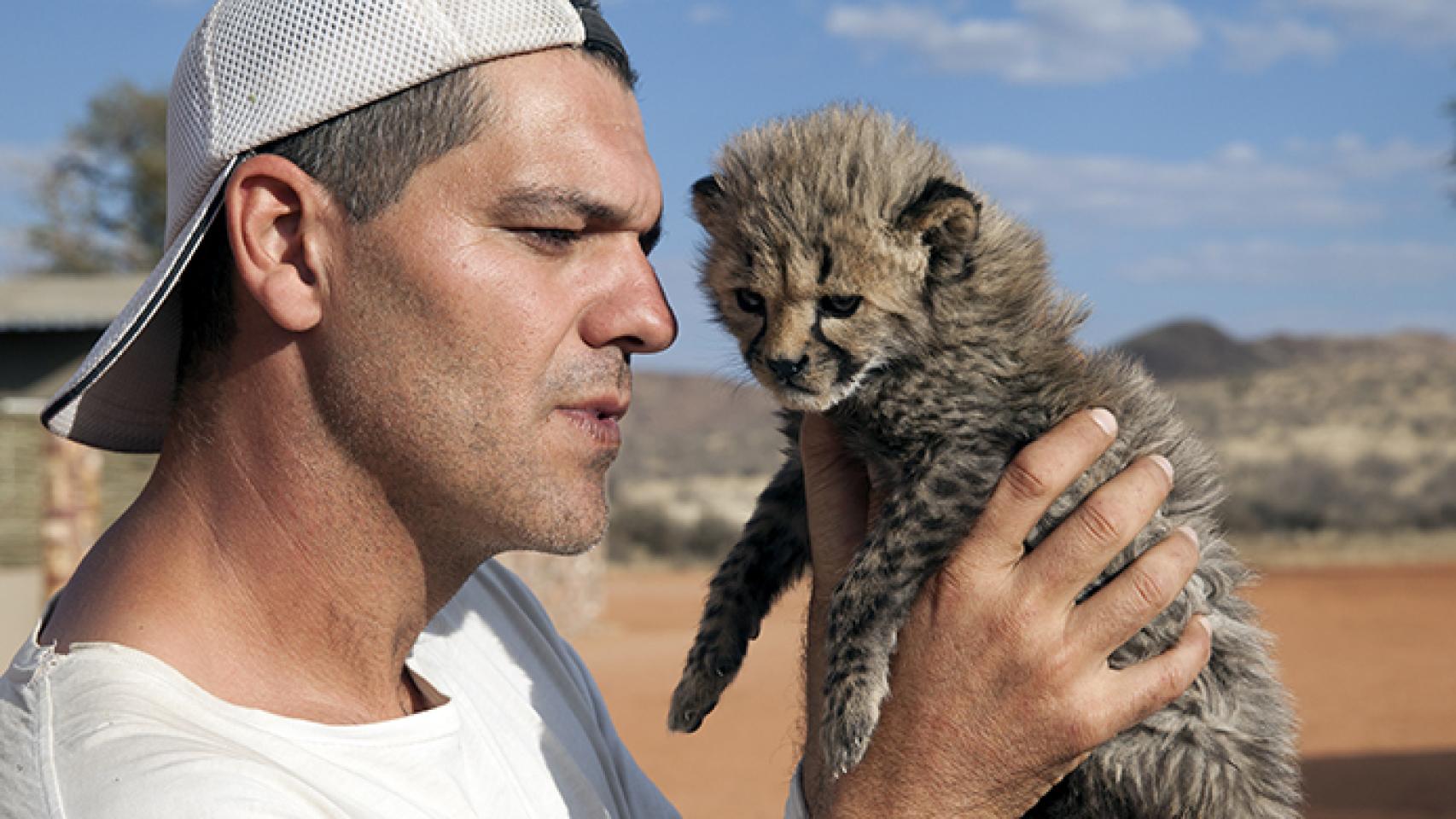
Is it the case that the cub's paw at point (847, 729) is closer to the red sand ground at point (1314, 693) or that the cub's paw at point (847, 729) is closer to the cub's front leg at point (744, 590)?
the cub's front leg at point (744, 590)

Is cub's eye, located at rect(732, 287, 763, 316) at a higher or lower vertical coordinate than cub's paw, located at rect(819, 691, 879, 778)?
higher

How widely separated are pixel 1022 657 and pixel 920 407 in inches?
30.3

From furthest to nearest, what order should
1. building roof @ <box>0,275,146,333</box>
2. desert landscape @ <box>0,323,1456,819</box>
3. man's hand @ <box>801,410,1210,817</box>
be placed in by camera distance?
building roof @ <box>0,275,146,333</box>
desert landscape @ <box>0,323,1456,819</box>
man's hand @ <box>801,410,1210,817</box>

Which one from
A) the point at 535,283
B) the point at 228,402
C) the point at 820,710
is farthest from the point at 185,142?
the point at 820,710

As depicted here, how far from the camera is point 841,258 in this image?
9.62 ft

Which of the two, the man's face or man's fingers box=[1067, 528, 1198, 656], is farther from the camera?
man's fingers box=[1067, 528, 1198, 656]

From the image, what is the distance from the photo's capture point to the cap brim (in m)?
2.04

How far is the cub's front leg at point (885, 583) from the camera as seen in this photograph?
2635 millimetres

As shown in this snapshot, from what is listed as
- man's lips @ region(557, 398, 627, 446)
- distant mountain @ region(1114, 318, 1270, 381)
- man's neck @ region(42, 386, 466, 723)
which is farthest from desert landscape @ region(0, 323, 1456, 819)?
distant mountain @ region(1114, 318, 1270, 381)

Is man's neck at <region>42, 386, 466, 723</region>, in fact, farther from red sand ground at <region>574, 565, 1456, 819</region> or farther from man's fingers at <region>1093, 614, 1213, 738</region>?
red sand ground at <region>574, 565, 1456, 819</region>

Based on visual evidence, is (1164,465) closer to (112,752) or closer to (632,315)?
(632,315)

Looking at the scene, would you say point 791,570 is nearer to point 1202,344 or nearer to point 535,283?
point 535,283

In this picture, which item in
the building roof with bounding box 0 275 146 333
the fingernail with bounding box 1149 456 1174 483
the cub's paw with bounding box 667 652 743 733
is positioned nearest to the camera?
the fingernail with bounding box 1149 456 1174 483

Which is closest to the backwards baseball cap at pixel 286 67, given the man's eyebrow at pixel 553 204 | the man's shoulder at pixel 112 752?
the man's eyebrow at pixel 553 204
